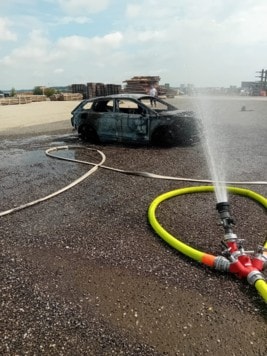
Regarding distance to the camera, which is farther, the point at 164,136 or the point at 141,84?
the point at 141,84

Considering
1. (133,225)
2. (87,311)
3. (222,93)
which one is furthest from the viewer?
(222,93)

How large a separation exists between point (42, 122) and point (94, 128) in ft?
28.6

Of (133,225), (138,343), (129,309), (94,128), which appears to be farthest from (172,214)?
(94,128)

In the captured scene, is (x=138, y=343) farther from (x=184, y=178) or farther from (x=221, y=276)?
(x=184, y=178)

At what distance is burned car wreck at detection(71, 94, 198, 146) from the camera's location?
9.52m

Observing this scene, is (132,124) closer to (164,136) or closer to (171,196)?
(164,136)

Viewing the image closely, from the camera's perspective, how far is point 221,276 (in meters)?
3.38

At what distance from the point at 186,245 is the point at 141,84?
3194cm

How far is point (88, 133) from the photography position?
11203 mm

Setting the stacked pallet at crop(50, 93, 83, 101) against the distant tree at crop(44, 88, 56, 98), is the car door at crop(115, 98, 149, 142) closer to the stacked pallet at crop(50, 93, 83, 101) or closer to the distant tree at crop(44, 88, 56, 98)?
the stacked pallet at crop(50, 93, 83, 101)

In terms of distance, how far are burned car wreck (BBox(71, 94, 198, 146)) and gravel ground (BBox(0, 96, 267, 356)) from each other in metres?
3.72

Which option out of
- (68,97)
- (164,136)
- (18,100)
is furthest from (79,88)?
(164,136)

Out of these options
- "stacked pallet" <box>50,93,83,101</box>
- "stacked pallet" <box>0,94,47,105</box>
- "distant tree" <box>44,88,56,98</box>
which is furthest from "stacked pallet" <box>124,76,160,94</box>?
"distant tree" <box>44,88,56,98</box>

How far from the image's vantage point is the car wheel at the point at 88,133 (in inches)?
435
